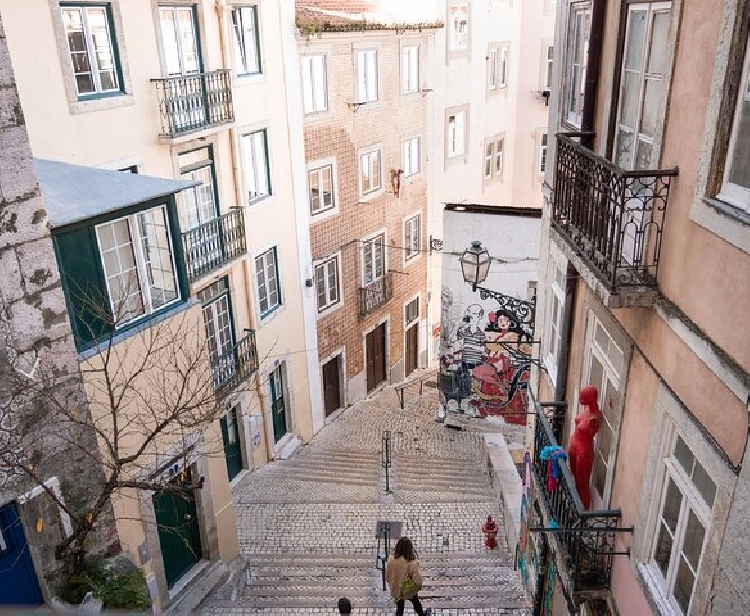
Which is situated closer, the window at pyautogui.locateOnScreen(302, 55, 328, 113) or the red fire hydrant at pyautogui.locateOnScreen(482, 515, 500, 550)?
the red fire hydrant at pyautogui.locateOnScreen(482, 515, 500, 550)

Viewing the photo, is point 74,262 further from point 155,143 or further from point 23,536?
point 155,143

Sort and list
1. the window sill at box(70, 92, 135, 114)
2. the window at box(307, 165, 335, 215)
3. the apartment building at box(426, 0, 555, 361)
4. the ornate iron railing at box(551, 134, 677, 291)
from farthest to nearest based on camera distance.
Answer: the apartment building at box(426, 0, 555, 361), the window at box(307, 165, 335, 215), the window sill at box(70, 92, 135, 114), the ornate iron railing at box(551, 134, 677, 291)

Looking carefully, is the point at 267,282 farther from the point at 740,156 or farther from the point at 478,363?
the point at 740,156

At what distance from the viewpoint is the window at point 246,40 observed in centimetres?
1507

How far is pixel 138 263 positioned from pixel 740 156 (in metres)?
6.97

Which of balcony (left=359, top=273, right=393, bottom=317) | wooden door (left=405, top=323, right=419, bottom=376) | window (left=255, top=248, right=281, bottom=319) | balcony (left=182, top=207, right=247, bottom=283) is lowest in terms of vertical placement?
wooden door (left=405, top=323, right=419, bottom=376)

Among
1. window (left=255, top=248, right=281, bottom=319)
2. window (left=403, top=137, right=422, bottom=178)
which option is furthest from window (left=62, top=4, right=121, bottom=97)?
window (left=403, top=137, right=422, bottom=178)

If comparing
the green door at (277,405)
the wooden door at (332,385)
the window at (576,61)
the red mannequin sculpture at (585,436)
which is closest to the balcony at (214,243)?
the green door at (277,405)

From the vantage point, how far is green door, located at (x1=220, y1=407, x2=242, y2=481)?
1664 cm

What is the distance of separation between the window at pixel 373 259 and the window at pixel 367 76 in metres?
4.42

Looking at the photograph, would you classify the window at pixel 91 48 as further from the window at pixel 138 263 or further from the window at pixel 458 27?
the window at pixel 458 27

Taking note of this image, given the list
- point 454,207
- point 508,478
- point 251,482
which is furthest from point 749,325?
point 251,482

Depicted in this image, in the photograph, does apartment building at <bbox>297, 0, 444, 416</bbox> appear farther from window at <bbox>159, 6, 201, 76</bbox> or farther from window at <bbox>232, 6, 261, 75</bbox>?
window at <bbox>159, 6, 201, 76</bbox>

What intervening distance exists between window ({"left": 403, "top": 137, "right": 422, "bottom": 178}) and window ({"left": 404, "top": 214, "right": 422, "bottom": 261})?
1685 millimetres
